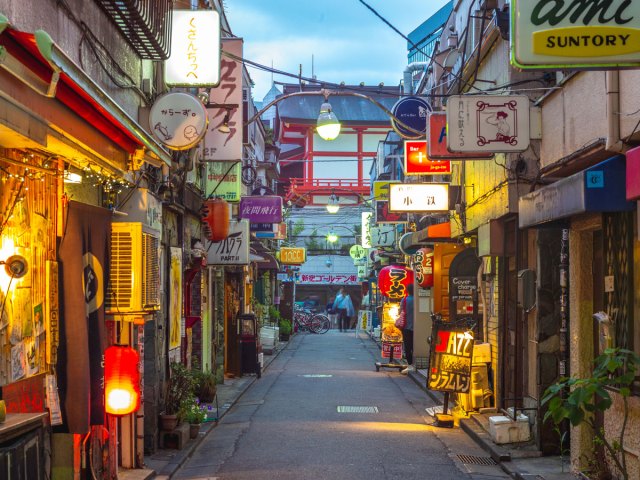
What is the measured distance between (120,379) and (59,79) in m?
4.80

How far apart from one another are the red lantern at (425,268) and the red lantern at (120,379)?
16.7m

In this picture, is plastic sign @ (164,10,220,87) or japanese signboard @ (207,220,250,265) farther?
japanese signboard @ (207,220,250,265)

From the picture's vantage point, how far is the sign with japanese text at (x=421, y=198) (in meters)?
22.8

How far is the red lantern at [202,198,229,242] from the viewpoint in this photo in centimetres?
1988

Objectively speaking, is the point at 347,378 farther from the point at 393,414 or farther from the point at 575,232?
the point at 575,232

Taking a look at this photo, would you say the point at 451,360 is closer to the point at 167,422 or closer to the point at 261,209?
Answer: the point at 167,422

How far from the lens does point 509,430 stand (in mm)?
14078

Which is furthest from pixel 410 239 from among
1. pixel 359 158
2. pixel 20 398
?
pixel 359 158

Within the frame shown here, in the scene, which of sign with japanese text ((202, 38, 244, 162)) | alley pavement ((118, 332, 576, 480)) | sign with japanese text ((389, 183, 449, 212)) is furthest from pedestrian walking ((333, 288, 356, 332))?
sign with japanese text ((202, 38, 244, 162))

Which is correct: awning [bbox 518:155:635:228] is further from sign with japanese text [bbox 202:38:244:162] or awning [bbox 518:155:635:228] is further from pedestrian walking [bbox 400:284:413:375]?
pedestrian walking [bbox 400:284:413:375]

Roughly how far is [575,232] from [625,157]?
282 centimetres

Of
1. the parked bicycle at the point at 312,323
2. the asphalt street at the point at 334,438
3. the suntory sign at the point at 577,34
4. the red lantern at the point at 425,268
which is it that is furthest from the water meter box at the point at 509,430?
the parked bicycle at the point at 312,323

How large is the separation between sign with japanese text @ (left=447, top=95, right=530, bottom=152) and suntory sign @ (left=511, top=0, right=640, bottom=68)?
580 centimetres

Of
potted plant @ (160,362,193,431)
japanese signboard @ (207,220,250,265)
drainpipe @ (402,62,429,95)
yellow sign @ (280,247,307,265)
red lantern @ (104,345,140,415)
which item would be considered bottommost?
potted plant @ (160,362,193,431)
